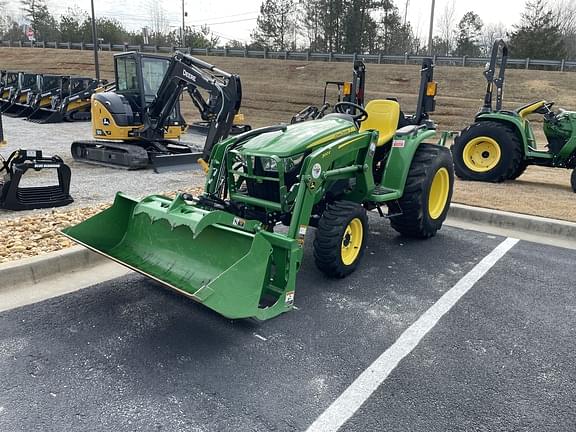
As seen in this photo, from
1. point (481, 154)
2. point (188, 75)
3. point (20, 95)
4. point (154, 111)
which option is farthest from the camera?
point (20, 95)

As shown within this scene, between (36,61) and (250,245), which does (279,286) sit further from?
(36,61)

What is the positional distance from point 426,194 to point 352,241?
143 cm

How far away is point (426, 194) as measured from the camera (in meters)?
5.92

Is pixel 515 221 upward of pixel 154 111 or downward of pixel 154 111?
downward

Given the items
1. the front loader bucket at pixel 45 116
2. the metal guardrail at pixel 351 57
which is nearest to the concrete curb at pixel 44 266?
the front loader bucket at pixel 45 116

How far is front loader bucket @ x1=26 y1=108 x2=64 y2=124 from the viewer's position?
19.0 meters

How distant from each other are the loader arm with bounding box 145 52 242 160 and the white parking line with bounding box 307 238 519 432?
6.35m

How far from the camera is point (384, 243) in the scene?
6.16m

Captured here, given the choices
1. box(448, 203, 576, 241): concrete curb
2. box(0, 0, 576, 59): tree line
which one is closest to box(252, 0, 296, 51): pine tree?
box(0, 0, 576, 59): tree line

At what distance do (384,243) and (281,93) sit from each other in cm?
2282

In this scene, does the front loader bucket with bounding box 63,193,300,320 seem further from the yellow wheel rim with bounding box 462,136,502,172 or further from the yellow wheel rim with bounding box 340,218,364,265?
the yellow wheel rim with bounding box 462,136,502,172

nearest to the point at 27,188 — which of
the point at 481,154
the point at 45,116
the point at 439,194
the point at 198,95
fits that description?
the point at 198,95

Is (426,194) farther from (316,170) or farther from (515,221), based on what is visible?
(316,170)

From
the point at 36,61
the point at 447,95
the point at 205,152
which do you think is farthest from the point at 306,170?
the point at 36,61
